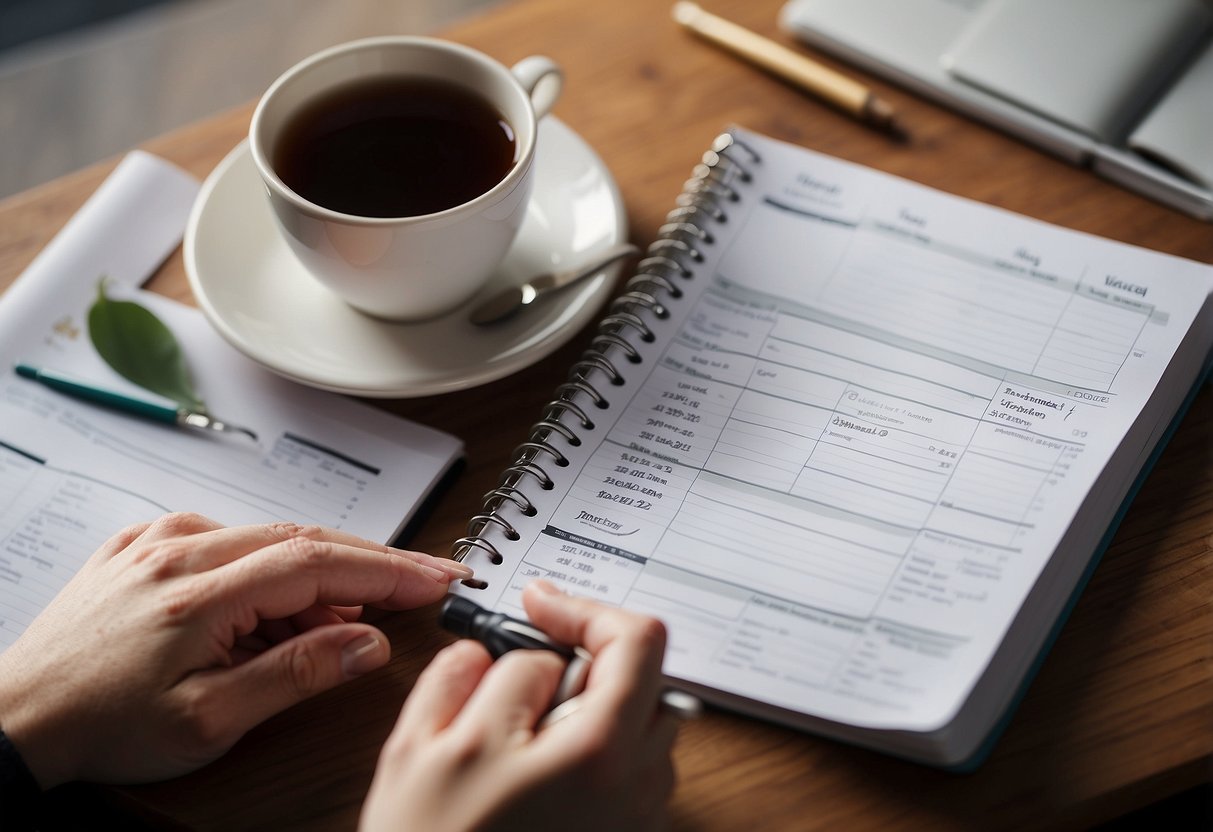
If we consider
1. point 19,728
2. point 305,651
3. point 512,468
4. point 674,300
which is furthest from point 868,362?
point 19,728

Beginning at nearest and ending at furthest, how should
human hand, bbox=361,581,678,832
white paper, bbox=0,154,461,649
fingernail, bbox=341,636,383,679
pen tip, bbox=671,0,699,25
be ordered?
1. human hand, bbox=361,581,678,832
2. fingernail, bbox=341,636,383,679
3. white paper, bbox=0,154,461,649
4. pen tip, bbox=671,0,699,25

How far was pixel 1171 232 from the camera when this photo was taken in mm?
858

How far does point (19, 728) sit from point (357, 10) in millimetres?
1721

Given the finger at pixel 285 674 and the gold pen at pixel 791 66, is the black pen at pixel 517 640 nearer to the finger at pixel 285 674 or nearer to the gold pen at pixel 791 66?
the finger at pixel 285 674

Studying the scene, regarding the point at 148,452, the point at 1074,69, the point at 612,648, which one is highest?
the point at 1074,69

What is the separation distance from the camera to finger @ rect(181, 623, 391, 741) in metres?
0.62

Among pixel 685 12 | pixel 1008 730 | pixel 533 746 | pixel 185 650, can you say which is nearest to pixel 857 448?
pixel 1008 730

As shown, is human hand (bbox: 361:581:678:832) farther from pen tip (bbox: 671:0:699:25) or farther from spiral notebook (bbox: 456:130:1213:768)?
pen tip (bbox: 671:0:699:25)

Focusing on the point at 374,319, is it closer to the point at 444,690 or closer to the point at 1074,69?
the point at 444,690

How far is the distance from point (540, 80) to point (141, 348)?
1.25ft

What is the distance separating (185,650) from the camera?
0.62 m

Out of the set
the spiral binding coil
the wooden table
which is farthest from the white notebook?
the spiral binding coil

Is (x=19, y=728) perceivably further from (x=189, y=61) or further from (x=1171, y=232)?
(x=189, y=61)

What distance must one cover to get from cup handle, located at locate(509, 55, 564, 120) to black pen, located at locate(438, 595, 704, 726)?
394 millimetres
